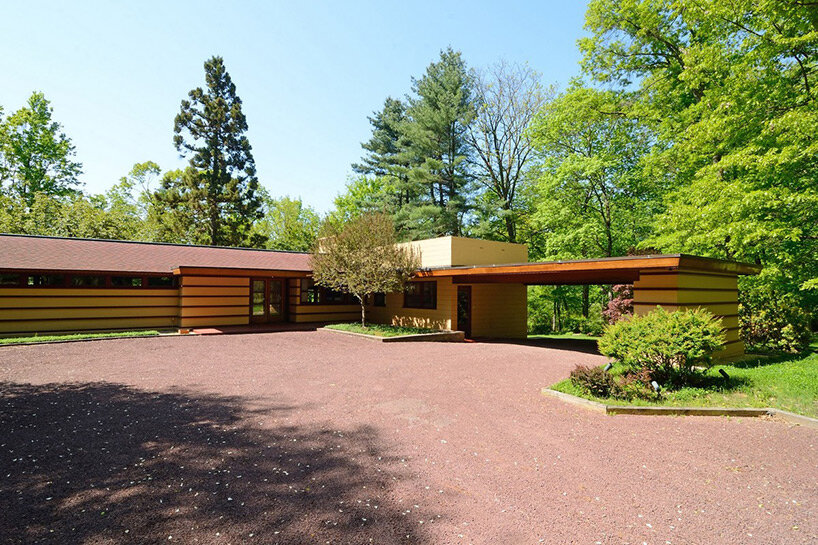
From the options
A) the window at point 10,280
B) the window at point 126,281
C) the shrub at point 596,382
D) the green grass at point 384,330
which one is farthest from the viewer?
the window at point 126,281

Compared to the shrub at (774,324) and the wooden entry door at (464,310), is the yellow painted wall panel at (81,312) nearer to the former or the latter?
the wooden entry door at (464,310)

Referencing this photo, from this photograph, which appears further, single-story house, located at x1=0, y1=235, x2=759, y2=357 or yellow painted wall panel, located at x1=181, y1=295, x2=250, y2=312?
yellow painted wall panel, located at x1=181, y1=295, x2=250, y2=312

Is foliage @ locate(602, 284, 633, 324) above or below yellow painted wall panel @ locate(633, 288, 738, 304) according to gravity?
below

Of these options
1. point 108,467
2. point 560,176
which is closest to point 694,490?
point 108,467

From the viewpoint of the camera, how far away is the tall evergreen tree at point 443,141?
2798cm

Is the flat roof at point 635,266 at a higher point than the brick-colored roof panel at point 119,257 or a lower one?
lower

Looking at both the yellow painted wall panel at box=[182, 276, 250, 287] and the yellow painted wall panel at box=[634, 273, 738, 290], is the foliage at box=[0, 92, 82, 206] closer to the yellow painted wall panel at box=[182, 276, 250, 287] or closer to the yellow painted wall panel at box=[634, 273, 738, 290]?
the yellow painted wall panel at box=[182, 276, 250, 287]

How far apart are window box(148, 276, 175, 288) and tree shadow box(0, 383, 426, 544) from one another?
11.4m

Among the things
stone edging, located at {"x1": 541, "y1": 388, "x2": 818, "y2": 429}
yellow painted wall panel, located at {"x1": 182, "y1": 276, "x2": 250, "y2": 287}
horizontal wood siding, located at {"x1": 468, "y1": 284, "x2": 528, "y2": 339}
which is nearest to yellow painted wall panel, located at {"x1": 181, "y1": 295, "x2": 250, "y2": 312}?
yellow painted wall panel, located at {"x1": 182, "y1": 276, "x2": 250, "y2": 287}

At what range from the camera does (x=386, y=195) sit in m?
33.2

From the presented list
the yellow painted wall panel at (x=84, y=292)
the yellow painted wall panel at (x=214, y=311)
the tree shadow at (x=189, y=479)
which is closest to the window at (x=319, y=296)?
the yellow painted wall panel at (x=214, y=311)

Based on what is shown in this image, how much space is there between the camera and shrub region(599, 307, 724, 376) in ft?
22.4

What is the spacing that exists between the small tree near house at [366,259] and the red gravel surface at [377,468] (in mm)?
8032

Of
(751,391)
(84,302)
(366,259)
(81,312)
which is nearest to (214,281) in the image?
(84,302)
